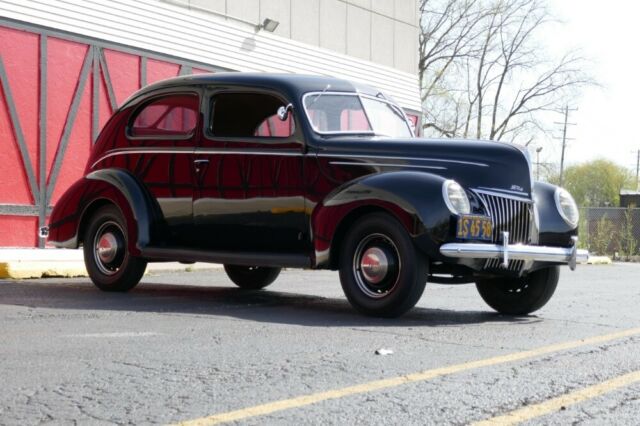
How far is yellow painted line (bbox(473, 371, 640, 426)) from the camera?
3933 millimetres

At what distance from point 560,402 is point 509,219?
3304 millimetres

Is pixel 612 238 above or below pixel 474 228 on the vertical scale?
below

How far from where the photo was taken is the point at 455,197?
7.18 metres

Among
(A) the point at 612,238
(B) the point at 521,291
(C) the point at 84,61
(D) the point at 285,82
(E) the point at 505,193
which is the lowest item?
(A) the point at 612,238

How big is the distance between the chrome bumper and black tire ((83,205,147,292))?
3.25m

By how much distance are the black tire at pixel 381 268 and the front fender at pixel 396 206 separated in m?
0.10

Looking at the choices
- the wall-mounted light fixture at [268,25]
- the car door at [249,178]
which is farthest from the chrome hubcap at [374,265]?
the wall-mounted light fixture at [268,25]

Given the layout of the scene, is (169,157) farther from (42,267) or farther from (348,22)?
(348,22)

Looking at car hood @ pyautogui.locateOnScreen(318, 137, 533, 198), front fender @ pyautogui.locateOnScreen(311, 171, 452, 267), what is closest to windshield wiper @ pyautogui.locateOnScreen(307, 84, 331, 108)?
car hood @ pyautogui.locateOnScreen(318, 137, 533, 198)

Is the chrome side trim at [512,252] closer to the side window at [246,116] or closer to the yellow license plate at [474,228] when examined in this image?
the yellow license plate at [474,228]

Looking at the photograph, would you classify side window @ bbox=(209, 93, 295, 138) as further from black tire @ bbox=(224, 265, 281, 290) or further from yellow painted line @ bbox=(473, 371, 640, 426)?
yellow painted line @ bbox=(473, 371, 640, 426)

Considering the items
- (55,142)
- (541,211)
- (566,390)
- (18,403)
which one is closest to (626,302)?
(541,211)

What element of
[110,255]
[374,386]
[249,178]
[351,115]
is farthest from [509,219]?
[110,255]

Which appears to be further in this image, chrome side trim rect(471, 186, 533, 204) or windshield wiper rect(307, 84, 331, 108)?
windshield wiper rect(307, 84, 331, 108)
